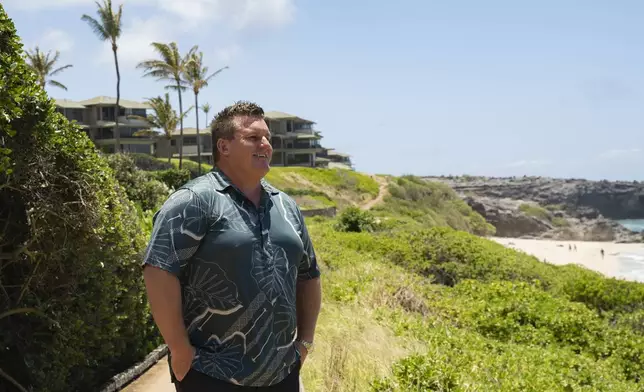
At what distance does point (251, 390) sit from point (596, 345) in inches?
344

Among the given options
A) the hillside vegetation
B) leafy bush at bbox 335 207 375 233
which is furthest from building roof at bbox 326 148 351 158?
the hillside vegetation

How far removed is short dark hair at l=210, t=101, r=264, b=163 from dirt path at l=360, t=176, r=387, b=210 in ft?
168

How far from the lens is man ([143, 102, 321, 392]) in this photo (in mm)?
2879

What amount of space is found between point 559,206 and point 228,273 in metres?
111

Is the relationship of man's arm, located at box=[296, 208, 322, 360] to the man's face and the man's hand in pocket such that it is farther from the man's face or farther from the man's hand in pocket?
the man's hand in pocket

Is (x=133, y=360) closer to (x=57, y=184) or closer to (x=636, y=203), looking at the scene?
(x=57, y=184)

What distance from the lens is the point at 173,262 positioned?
2846 mm

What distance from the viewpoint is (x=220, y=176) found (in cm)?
319

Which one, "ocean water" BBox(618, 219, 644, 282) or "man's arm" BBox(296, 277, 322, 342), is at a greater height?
"man's arm" BBox(296, 277, 322, 342)

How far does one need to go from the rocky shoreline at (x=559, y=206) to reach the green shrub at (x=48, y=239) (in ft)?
247

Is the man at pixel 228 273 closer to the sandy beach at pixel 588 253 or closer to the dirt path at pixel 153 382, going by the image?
the dirt path at pixel 153 382

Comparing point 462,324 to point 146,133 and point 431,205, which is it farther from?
point 431,205

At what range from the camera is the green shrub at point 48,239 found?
17.1 feet

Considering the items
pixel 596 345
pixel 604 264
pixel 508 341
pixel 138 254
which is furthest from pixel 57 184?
pixel 604 264
